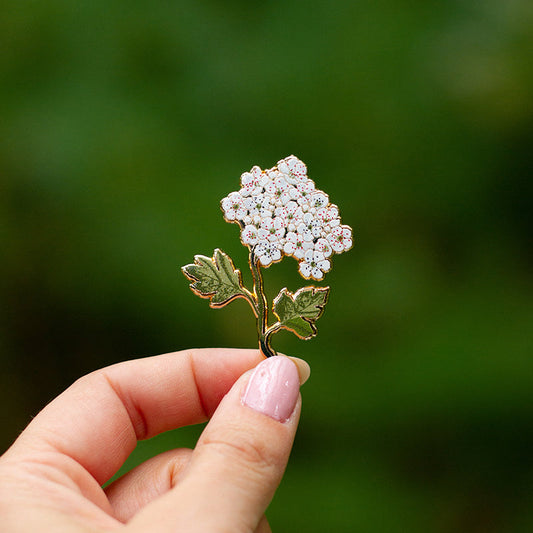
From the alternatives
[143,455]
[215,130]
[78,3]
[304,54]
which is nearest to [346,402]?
[143,455]

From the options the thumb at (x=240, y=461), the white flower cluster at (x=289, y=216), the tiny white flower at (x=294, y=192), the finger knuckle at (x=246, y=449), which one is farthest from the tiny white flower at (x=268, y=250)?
the finger knuckle at (x=246, y=449)

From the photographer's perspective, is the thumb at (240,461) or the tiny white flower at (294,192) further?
the tiny white flower at (294,192)

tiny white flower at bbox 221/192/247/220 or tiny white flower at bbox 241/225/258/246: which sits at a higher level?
tiny white flower at bbox 221/192/247/220

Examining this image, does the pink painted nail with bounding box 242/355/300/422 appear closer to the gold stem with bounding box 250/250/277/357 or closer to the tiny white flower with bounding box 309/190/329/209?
the gold stem with bounding box 250/250/277/357

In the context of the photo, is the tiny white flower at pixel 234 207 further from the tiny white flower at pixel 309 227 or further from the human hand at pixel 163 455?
the human hand at pixel 163 455

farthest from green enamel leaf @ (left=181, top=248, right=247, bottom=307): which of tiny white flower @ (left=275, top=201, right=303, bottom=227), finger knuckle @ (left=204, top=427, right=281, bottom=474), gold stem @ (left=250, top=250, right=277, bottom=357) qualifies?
finger knuckle @ (left=204, top=427, right=281, bottom=474)

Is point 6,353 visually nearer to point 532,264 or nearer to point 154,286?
point 154,286
